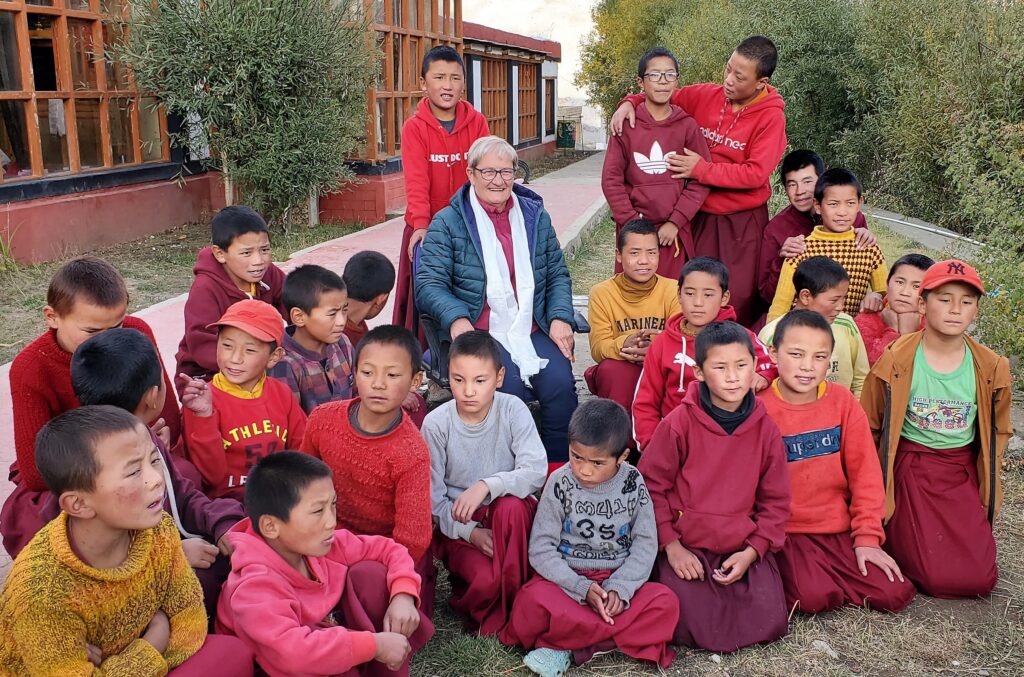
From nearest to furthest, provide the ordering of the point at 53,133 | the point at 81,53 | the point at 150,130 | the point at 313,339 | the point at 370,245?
the point at 313,339, the point at 53,133, the point at 81,53, the point at 370,245, the point at 150,130

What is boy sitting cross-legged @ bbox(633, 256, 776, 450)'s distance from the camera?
3.55 metres

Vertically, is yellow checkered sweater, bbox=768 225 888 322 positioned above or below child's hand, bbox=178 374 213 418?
above

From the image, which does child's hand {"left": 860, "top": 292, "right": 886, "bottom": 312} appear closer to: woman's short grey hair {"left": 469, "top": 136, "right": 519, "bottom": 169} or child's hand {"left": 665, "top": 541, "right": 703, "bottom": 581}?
woman's short grey hair {"left": 469, "top": 136, "right": 519, "bottom": 169}

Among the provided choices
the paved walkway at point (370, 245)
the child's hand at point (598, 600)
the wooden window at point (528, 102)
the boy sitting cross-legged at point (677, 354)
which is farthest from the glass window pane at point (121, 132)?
the wooden window at point (528, 102)

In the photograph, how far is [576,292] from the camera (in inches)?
313

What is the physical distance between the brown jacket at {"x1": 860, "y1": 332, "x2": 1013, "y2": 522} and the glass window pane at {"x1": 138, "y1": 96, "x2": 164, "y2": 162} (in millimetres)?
8052

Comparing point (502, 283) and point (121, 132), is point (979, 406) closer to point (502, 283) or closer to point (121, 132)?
point (502, 283)

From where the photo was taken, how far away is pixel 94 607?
1.99m

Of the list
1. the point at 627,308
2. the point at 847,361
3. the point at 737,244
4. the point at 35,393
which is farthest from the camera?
the point at 737,244

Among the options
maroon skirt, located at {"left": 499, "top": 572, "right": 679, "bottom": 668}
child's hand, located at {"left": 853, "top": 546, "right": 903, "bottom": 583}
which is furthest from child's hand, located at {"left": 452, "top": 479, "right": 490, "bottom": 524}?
child's hand, located at {"left": 853, "top": 546, "right": 903, "bottom": 583}

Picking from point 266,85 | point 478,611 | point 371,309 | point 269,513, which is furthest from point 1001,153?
point 266,85

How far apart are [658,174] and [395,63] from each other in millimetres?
8445

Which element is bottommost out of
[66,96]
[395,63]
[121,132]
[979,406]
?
[979,406]

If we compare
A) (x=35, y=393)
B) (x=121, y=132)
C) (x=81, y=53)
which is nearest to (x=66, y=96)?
(x=81, y=53)
